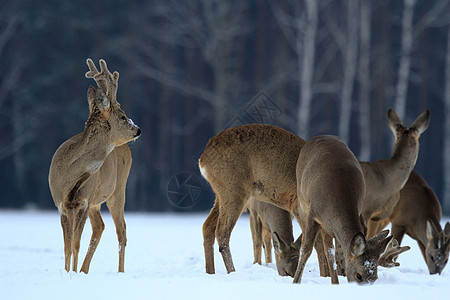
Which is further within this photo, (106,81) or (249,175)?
(249,175)

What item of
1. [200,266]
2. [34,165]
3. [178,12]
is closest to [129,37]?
[178,12]

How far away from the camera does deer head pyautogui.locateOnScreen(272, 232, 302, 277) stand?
6.64 metres

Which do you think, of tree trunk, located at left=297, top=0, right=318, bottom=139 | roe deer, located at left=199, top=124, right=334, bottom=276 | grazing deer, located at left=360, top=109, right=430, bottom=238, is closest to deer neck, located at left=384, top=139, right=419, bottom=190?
grazing deer, located at left=360, top=109, right=430, bottom=238

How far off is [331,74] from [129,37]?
274 inches

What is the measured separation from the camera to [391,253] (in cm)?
670

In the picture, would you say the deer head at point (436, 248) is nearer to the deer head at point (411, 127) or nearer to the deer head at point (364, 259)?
the deer head at point (411, 127)

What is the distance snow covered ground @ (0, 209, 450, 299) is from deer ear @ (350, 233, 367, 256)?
0.26 meters

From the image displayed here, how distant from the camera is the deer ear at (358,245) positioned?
→ 4.66m

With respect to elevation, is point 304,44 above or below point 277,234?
above

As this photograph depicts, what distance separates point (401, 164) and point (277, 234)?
7.57 ft

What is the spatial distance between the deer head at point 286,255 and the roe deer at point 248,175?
0.31 m

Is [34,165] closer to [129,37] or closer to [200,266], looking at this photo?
[129,37]

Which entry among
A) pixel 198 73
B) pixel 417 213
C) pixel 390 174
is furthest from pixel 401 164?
pixel 198 73

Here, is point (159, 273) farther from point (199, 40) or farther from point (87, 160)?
point (199, 40)
